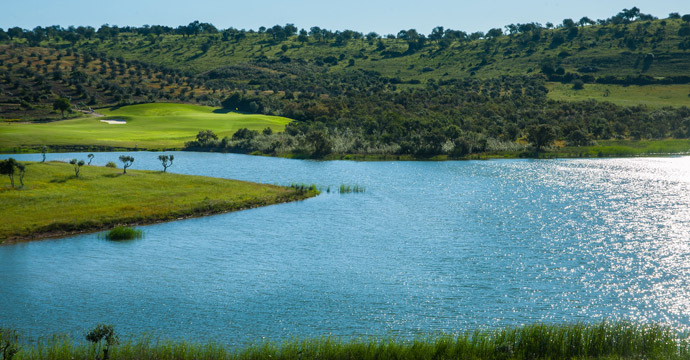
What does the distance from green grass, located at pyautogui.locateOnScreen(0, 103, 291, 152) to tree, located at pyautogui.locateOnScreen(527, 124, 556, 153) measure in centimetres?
5390

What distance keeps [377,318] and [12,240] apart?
28909 millimetres

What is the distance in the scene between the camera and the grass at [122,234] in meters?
44.7

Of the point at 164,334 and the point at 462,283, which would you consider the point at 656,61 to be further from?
the point at 164,334

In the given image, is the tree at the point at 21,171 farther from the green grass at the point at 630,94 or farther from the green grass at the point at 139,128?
the green grass at the point at 630,94

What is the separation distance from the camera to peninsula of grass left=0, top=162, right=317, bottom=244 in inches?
1797

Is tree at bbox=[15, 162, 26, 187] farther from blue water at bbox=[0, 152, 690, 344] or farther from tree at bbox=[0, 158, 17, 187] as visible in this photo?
blue water at bbox=[0, 152, 690, 344]

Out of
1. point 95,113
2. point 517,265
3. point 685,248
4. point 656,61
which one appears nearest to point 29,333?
point 517,265

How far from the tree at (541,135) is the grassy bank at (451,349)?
280ft

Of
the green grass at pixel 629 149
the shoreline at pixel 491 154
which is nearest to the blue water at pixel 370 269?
the shoreline at pixel 491 154

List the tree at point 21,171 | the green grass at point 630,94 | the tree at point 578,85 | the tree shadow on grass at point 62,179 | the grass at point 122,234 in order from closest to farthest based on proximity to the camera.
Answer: the grass at point 122,234 < the tree at point 21,171 < the tree shadow on grass at point 62,179 < the green grass at point 630,94 < the tree at point 578,85

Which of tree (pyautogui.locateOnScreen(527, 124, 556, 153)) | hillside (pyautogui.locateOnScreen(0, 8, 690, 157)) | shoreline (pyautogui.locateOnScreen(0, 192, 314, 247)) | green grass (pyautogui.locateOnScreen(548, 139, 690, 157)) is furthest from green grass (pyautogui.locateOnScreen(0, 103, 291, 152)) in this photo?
green grass (pyautogui.locateOnScreen(548, 139, 690, 157))

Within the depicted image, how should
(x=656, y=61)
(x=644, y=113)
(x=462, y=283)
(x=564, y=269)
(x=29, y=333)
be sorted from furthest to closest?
1. (x=656, y=61)
2. (x=644, y=113)
3. (x=564, y=269)
4. (x=462, y=283)
5. (x=29, y=333)

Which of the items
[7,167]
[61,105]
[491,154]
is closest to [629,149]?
[491,154]

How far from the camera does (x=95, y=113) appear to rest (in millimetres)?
147125
